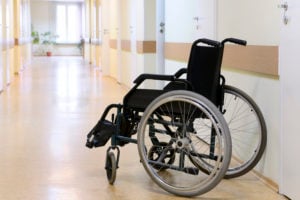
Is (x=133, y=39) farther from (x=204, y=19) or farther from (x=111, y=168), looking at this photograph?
(x=111, y=168)

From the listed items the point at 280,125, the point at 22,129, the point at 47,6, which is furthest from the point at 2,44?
the point at 47,6

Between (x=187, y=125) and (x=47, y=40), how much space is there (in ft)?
74.5

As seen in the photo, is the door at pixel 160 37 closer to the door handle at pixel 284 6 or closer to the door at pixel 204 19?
the door at pixel 204 19

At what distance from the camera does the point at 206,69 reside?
2834 mm

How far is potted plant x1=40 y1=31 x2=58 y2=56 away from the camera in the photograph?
24391 mm

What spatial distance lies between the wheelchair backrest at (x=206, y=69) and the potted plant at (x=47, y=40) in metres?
22.3

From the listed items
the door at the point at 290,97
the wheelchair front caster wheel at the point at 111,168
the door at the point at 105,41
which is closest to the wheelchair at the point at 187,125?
the wheelchair front caster wheel at the point at 111,168

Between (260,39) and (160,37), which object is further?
(160,37)

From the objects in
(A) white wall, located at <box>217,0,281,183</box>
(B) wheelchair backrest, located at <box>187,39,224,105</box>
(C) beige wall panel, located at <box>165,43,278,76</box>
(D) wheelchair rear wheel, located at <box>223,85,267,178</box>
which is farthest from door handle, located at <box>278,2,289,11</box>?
(D) wheelchair rear wheel, located at <box>223,85,267,178</box>

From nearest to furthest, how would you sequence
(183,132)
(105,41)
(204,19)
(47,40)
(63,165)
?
(183,132) < (63,165) < (204,19) < (105,41) < (47,40)

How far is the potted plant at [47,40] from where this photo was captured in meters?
24.4

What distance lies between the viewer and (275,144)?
2898mm

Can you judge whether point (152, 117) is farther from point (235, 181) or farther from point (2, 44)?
point (2, 44)

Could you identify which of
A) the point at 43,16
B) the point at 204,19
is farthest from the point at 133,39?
the point at 43,16
